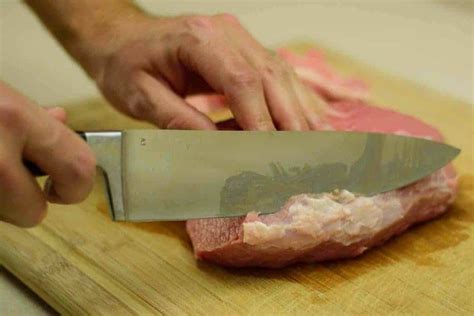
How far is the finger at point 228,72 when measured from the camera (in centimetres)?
142

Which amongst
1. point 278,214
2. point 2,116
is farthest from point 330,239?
point 2,116

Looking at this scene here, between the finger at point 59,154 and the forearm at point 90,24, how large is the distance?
1.97 feet

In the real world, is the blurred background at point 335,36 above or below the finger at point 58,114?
below

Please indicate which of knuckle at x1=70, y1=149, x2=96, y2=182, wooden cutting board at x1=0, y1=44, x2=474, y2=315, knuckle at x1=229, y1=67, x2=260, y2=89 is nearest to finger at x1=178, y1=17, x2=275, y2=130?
knuckle at x1=229, y1=67, x2=260, y2=89

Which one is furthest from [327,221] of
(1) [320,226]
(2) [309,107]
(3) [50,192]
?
(3) [50,192]

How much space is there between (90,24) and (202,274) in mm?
664

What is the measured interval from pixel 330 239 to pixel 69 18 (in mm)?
816

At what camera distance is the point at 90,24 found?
166 cm

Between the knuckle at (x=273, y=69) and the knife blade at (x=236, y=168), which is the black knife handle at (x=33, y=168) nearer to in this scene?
the knife blade at (x=236, y=168)

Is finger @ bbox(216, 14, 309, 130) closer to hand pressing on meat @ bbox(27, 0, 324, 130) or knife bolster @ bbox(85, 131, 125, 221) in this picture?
hand pressing on meat @ bbox(27, 0, 324, 130)

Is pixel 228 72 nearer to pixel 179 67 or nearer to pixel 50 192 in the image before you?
pixel 179 67

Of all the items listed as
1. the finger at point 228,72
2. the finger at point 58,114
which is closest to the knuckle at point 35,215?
the finger at point 58,114

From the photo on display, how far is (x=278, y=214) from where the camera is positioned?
4.36 feet

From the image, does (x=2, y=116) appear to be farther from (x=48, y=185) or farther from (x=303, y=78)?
(x=303, y=78)
